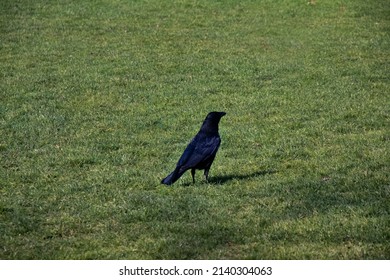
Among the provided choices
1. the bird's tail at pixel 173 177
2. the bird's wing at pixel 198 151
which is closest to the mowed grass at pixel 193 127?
the bird's tail at pixel 173 177

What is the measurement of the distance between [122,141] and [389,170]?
259 inches

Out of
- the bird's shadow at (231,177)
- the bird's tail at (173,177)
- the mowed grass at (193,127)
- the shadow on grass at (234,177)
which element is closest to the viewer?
the mowed grass at (193,127)

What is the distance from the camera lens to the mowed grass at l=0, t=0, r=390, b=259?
10.8 metres

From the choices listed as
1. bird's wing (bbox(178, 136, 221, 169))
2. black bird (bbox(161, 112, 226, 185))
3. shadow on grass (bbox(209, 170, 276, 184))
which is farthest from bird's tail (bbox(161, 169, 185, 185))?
shadow on grass (bbox(209, 170, 276, 184))

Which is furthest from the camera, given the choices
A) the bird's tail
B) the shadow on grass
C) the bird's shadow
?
the shadow on grass

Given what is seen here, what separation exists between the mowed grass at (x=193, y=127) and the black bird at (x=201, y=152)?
323 mm

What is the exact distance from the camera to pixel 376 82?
76.9 ft

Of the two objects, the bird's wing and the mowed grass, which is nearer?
the mowed grass

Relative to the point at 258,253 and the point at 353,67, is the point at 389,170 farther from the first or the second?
the point at 353,67

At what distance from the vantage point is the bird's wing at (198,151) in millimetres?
13109

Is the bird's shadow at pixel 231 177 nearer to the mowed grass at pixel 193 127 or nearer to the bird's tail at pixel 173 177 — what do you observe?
the mowed grass at pixel 193 127

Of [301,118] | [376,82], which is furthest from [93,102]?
[376,82]

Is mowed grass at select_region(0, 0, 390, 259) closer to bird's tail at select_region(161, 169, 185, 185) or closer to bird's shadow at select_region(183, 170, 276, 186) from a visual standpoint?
bird's shadow at select_region(183, 170, 276, 186)

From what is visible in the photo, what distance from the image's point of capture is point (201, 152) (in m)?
13.3
